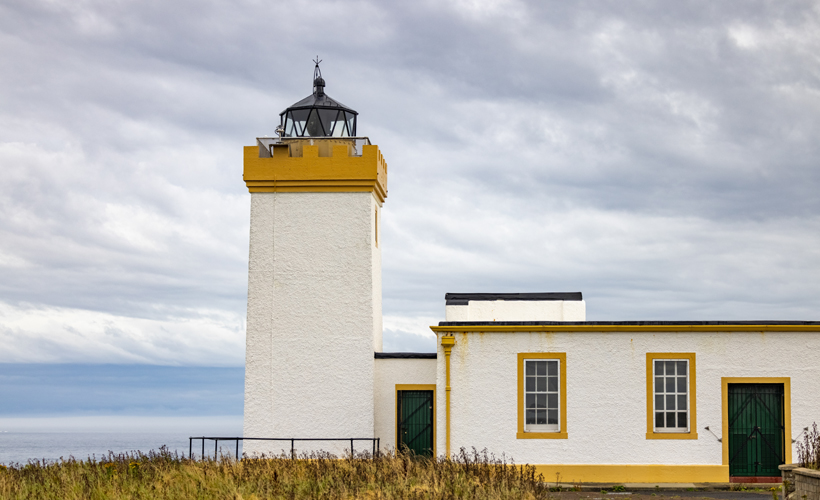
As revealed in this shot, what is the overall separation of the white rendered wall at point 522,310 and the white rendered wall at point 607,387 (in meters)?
5.18

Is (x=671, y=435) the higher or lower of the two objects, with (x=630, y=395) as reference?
lower

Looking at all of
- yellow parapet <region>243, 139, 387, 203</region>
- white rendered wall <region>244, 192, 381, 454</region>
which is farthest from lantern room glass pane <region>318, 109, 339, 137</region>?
white rendered wall <region>244, 192, 381, 454</region>

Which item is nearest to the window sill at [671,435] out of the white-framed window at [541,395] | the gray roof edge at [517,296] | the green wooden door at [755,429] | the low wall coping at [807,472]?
the green wooden door at [755,429]

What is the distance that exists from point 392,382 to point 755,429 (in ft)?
26.5

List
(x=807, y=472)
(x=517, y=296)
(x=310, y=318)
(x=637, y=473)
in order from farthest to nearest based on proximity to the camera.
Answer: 1. (x=517, y=296)
2. (x=310, y=318)
3. (x=637, y=473)
4. (x=807, y=472)

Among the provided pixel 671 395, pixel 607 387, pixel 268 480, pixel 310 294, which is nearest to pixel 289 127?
pixel 310 294

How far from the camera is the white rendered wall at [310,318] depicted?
19.7 m

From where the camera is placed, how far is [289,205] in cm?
2025

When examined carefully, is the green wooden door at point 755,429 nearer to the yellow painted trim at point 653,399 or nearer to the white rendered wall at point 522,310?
the yellow painted trim at point 653,399

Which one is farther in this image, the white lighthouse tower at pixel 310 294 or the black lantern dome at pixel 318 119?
the black lantern dome at pixel 318 119

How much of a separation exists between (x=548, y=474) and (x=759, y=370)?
5027mm

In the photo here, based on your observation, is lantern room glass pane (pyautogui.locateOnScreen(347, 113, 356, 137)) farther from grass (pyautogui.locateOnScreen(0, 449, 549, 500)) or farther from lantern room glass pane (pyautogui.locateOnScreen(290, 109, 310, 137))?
grass (pyautogui.locateOnScreen(0, 449, 549, 500))

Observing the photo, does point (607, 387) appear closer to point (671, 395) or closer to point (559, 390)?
point (559, 390)

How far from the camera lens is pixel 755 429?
17.7 meters
